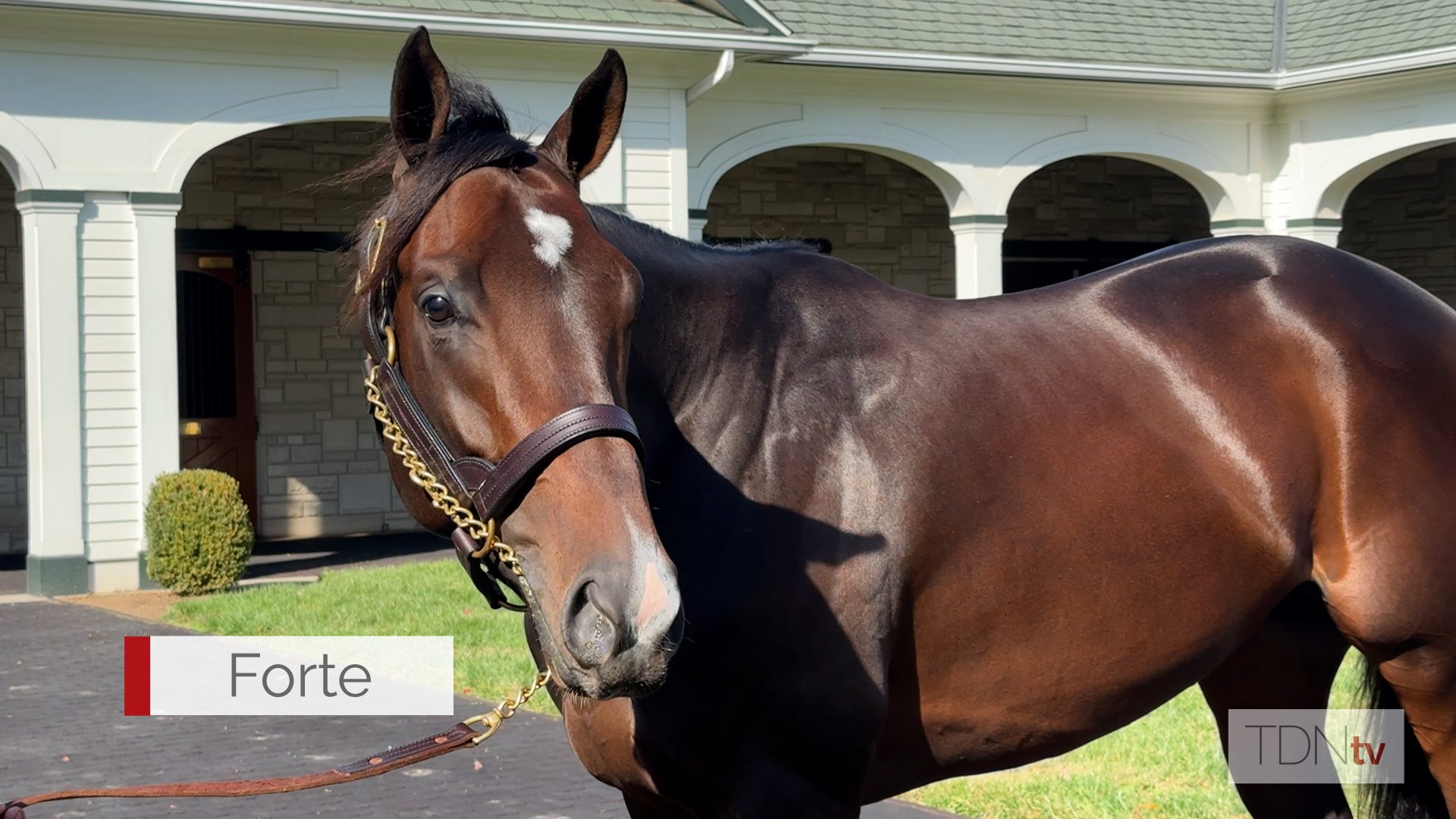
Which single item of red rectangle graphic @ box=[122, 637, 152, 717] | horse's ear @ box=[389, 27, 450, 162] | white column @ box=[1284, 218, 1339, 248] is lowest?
red rectangle graphic @ box=[122, 637, 152, 717]

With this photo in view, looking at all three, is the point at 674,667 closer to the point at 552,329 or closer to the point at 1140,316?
the point at 552,329

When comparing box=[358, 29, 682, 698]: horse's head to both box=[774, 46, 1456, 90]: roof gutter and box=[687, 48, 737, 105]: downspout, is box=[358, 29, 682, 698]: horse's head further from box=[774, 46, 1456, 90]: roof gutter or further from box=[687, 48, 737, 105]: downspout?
box=[774, 46, 1456, 90]: roof gutter

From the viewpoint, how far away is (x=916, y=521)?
9.33ft

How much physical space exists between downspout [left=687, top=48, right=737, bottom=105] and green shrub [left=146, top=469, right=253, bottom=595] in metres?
5.42

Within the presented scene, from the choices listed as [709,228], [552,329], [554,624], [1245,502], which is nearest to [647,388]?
[552,329]

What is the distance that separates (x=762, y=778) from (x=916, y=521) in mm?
533

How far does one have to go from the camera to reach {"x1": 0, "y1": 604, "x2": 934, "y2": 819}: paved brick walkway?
621 cm

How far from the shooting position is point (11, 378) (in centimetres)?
1558

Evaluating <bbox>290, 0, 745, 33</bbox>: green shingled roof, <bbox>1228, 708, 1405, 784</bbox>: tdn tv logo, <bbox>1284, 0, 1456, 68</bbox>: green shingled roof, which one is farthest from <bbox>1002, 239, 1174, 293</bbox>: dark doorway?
<bbox>1228, 708, 1405, 784</bbox>: tdn tv logo

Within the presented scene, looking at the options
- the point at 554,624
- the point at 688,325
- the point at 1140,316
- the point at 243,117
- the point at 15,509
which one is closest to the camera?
the point at 554,624

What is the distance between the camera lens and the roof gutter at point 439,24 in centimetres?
1212

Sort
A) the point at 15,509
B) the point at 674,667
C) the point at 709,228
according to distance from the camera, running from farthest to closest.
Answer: the point at 709,228, the point at 15,509, the point at 674,667

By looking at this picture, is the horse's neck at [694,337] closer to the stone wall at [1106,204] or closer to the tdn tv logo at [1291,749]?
the tdn tv logo at [1291,749]

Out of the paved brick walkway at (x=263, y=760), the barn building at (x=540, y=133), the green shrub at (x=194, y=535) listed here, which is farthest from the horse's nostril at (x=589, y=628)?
the green shrub at (x=194, y=535)
